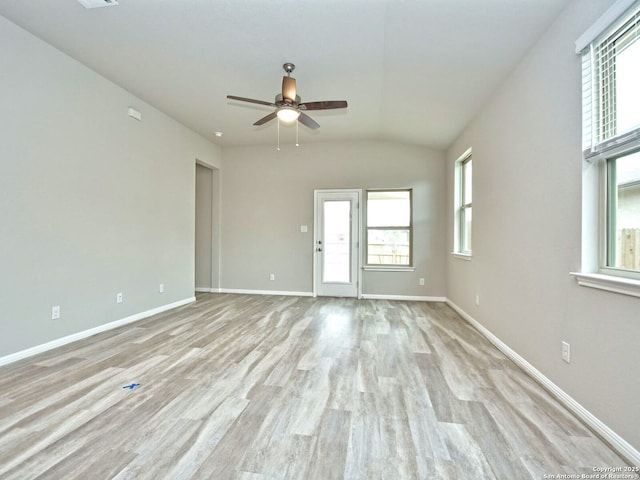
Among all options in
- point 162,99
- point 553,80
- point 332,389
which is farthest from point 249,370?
point 162,99

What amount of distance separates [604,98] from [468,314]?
299 centimetres

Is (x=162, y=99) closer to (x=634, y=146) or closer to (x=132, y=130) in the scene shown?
(x=132, y=130)

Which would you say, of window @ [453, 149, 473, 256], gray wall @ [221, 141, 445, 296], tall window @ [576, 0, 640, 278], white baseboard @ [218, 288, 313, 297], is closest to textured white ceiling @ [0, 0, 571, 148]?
tall window @ [576, 0, 640, 278]

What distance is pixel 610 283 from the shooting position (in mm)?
1619

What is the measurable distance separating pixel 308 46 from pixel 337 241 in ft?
11.4

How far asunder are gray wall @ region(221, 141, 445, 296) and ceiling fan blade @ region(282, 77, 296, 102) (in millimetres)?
2890

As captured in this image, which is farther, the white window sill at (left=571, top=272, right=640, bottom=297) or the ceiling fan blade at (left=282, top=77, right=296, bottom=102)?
the ceiling fan blade at (left=282, top=77, right=296, bottom=102)

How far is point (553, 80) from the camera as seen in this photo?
2.18 meters

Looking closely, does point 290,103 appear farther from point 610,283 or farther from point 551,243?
point 610,283

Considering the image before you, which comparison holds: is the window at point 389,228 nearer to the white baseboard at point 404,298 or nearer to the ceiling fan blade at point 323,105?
the white baseboard at point 404,298

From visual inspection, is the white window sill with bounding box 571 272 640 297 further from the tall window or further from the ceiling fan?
the ceiling fan

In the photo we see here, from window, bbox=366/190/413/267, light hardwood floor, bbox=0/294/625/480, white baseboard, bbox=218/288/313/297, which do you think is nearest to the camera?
light hardwood floor, bbox=0/294/625/480

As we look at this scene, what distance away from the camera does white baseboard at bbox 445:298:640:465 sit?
1.48m

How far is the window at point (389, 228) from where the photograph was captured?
18.4 feet
